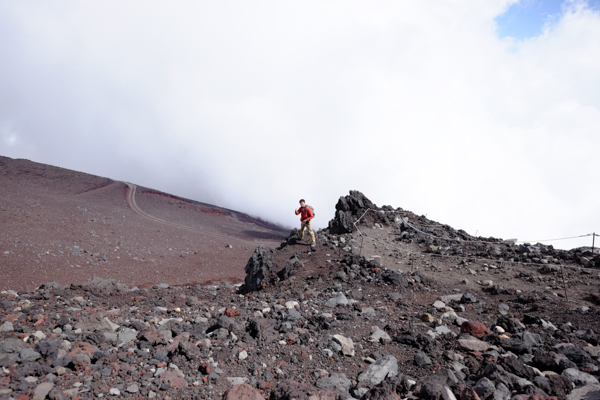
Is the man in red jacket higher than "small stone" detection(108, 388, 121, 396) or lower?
higher

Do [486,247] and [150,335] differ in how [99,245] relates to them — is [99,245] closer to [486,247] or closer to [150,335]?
[150,335]

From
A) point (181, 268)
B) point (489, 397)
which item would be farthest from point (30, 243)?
point (489, 397)

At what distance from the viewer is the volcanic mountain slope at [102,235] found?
1341cm

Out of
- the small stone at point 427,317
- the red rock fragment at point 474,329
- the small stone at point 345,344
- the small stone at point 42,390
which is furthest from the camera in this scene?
the small stone at point 427,317

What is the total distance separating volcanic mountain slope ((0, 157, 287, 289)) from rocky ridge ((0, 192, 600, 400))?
7197 millimetres

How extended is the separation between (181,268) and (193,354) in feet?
42.1

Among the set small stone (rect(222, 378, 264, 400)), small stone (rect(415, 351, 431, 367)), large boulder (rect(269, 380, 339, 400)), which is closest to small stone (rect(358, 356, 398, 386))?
small stone (rect(415, 351, 431, 367))

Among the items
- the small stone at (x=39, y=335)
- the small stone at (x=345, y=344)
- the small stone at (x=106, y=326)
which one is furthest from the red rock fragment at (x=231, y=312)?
the small stone at (x=39, y=335)

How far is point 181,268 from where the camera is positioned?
16.2m

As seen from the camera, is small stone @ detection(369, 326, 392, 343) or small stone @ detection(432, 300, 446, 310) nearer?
small stone @ detection(369, 326, 392, 343)

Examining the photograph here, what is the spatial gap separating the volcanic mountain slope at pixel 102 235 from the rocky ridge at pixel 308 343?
720 cm

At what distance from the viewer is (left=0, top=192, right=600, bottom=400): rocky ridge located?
3631mm

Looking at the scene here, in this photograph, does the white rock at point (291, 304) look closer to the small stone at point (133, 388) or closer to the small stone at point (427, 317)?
the small stone at point (427, 317)

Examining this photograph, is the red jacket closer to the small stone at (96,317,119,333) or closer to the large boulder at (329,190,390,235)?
the large boulder at (329,190,390,235)
